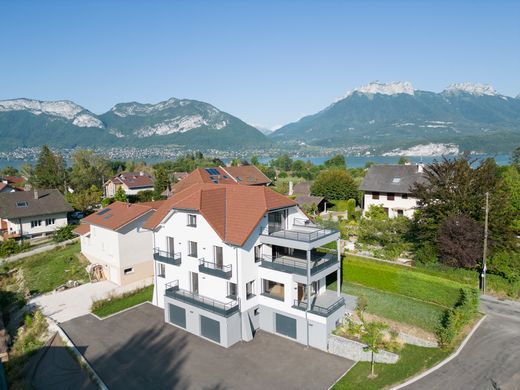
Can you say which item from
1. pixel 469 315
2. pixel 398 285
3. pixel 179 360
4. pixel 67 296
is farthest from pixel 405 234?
pixel 67 296

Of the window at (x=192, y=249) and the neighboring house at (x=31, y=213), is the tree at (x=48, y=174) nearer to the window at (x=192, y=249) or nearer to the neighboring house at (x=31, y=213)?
the neighboring house at (x=31, y=213)

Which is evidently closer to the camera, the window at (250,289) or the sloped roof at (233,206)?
the sloped roof at (233,206)

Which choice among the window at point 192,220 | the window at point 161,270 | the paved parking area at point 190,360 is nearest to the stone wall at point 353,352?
the paved parking area at point 190,360

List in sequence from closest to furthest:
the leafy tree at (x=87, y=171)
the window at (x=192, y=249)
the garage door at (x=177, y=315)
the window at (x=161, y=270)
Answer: the garage door at (x=177, y=315)
the window at (x=192, y=249)
the window at (x=161, y=270)
the leafy tree at (x=87, y=171)

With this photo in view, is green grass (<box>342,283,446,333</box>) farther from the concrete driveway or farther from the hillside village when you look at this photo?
the concrete driveway

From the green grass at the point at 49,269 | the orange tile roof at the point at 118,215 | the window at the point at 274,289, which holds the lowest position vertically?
the green grass at the point at 49,269

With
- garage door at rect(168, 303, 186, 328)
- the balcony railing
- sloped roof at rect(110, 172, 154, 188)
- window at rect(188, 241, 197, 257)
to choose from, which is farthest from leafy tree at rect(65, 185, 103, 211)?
the balcony railing

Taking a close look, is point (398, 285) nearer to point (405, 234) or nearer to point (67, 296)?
point (405, 234)
